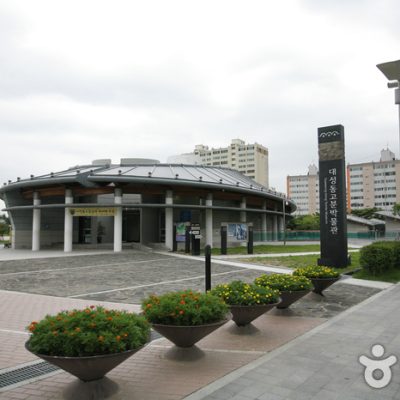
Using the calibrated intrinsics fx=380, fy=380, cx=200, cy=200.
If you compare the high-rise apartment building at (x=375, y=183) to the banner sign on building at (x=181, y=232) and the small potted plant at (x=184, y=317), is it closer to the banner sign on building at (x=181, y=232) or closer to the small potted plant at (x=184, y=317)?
the banner sign on building at (x=181, y=232)

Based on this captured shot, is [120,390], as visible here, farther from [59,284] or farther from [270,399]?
[59,284]

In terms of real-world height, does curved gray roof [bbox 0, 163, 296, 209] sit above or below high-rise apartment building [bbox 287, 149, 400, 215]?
below

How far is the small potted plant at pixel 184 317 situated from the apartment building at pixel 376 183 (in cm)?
11111

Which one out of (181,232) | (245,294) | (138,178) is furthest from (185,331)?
(181,232)

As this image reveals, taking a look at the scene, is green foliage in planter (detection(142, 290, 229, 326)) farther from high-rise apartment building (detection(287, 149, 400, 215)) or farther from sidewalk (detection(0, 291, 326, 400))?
Answer: high-rise apartment building (detection(287, 149, 400, 215))

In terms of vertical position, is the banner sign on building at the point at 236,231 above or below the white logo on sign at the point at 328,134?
below

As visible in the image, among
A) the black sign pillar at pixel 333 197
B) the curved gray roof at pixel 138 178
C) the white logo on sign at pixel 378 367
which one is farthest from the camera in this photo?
the curved gray roof at pixel 138 178

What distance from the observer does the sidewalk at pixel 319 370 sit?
189 inches

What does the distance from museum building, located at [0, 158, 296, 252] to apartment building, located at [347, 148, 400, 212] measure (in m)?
75.8

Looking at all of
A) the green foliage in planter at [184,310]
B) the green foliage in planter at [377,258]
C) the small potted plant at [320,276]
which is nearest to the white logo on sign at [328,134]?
the green foliage in planter at [377,258]

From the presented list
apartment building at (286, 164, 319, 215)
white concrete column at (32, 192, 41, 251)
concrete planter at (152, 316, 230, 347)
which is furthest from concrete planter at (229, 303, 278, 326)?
apartment building at (286, 164, 319, 215)

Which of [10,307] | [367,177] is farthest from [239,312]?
[367,177]

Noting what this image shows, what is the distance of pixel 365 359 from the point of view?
20.1 feet

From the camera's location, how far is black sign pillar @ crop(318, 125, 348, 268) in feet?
58.6
